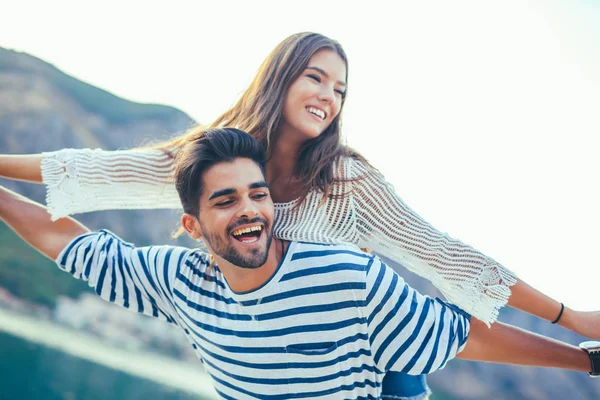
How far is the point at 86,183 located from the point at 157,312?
460mm

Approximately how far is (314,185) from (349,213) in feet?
0.44

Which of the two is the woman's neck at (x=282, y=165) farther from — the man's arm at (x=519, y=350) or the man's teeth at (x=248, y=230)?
the man's arm at (x=519, y=350)

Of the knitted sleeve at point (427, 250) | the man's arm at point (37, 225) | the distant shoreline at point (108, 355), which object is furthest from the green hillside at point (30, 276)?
the knitted sleeve at point (427, 250)

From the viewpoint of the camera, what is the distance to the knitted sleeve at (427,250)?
1368 millimetres

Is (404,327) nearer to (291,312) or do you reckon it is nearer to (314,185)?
(291,312)

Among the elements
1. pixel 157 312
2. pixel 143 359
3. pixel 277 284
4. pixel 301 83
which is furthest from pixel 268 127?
pixel 143 359

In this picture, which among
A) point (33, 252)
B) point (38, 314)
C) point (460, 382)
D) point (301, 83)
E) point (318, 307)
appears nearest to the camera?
point (318, 307)

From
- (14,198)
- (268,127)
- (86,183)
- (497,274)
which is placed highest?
(268,127)

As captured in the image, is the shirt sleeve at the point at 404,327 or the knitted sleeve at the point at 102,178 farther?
the knitted sleeve at the point at 102,178

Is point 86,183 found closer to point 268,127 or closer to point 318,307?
point 268,127

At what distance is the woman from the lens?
141cm

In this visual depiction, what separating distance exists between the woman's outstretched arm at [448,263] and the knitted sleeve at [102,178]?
652 millimetres

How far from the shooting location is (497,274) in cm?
139

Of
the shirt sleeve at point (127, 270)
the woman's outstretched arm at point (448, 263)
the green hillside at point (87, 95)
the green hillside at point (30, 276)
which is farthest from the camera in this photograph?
the green hillside at point (87, 95)
